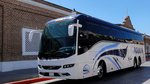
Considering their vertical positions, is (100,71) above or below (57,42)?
below

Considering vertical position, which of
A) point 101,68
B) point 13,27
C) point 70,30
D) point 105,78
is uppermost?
point 13,27

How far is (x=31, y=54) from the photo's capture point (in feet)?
61.3

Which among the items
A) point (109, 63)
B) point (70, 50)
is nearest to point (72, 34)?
point (70, 50)

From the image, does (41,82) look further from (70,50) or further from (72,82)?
(70,50)

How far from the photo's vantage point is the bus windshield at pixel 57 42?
382 inches

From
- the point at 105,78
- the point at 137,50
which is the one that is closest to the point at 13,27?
the point at 105,78

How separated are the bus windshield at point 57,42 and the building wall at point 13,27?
6076 mm

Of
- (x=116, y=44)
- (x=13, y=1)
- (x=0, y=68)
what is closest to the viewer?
(x=116, y=44)

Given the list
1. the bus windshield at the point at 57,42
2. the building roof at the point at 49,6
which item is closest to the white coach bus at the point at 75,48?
the bus windshield at the point at 57,42

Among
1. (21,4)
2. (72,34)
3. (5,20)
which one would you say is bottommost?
(72,34)

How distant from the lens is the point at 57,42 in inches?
396

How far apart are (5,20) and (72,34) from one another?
8291mm

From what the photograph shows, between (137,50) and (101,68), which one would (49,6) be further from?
(101,68)

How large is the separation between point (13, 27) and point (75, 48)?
8.39 m
